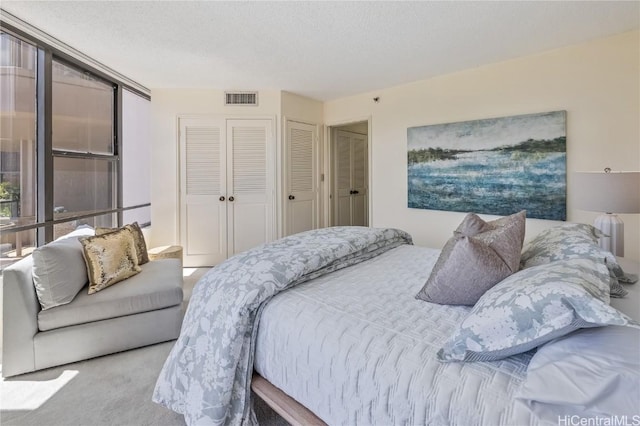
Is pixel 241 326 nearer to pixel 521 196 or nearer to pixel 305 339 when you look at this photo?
pixel 305 339

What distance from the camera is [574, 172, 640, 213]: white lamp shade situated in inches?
75.7

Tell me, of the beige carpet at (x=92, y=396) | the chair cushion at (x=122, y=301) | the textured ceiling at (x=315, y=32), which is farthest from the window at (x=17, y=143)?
the beige carpet at (x=92, y=396)

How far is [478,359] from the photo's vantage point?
0.91 meters

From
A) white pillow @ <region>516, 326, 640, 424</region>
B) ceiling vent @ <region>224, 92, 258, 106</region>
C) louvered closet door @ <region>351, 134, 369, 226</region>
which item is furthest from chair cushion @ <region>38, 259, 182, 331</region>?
louvered closet door @ <region>351, 134, 369, 226</region>

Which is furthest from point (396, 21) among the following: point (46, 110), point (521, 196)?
point (46, 110)

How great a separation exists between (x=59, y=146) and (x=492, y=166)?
4.19 m

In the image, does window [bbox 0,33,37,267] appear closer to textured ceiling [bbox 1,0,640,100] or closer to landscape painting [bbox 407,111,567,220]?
textured ceiling [bbox 1,0,640,100]

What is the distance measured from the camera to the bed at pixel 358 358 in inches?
29.1

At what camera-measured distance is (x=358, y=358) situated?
1.03 m

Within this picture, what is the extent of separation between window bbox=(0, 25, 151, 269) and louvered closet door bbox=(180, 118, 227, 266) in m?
0.64

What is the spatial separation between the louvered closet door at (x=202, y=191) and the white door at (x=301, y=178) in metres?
0.87

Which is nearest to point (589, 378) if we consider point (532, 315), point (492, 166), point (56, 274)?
point (532, 315)

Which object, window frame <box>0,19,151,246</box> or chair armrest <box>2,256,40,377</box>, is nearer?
chair armrest <box>2,256,40,377</box>

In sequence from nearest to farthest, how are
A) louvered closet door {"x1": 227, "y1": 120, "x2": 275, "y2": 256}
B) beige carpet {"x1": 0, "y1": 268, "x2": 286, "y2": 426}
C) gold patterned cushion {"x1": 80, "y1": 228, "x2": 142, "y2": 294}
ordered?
1. beige carpet {"x1": 0, "y1": 268, "x2": 286, "y2": 426}
2. gold patterned cushion {"x1": 80, "y1": 228, "x2": 142, "y2": 294}
3. louvered closet door {"x1": 227, "y1": 120, "x2": 275, "y2": 256}
